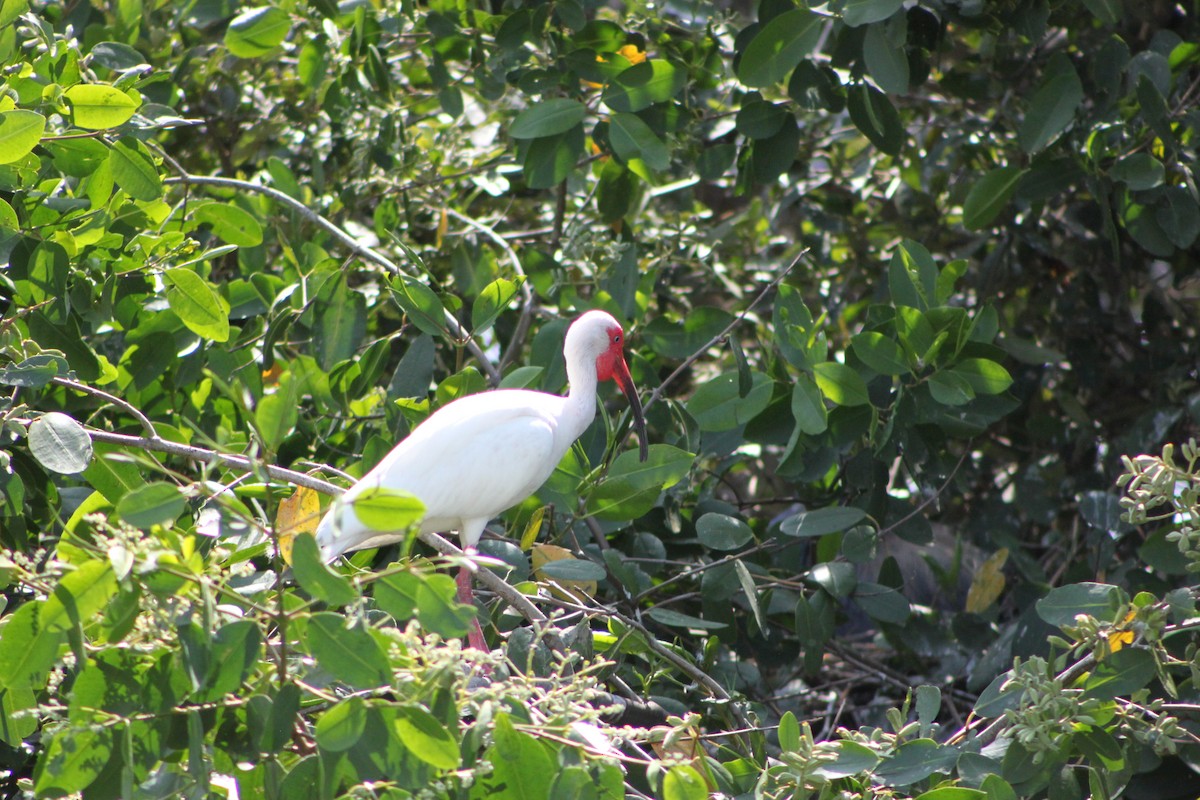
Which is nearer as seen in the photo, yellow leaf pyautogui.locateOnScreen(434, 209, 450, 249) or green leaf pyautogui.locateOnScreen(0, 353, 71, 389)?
green leaf pyautogui.locateOnScreen(0, 353, 71, 389)

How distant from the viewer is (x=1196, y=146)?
3973mm

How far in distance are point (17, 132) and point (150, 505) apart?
1331mm

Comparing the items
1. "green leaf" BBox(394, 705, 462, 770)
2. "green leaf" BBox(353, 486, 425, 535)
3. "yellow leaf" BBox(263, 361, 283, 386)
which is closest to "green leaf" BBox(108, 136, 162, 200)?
"yellow leaf" BBox(263, 361, 283, 386)

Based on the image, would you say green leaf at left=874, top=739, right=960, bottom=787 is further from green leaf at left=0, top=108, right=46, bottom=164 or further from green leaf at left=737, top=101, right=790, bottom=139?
green leaf at left=0, top=108, right=46, bottom=164

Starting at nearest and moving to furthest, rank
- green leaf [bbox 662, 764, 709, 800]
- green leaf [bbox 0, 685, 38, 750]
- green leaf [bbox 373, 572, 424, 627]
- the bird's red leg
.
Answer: green leaf [bbox 373, 572, 424, 627], green leaf [bbox 662, 764, 709, 800], green leaf [bbox 0, 685, 38, 750], the bird's red leg

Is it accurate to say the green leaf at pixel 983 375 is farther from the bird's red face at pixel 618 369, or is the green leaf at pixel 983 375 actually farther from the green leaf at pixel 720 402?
the bird's red face at pixel 618 369

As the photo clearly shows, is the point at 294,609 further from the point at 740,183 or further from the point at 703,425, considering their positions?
the point at 740,183

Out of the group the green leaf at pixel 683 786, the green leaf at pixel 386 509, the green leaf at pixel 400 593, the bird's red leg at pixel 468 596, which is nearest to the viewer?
the green leaf at pixel 386 509

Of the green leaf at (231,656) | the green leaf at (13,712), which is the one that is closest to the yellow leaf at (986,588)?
the green leaf at (231,656)

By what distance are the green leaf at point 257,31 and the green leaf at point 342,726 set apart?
2960 mm

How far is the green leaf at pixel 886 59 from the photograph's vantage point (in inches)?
140

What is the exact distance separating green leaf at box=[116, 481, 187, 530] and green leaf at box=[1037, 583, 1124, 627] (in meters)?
1.83

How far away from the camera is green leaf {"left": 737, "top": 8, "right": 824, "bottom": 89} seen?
357 centimetres

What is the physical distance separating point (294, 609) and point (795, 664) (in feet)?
8.69
